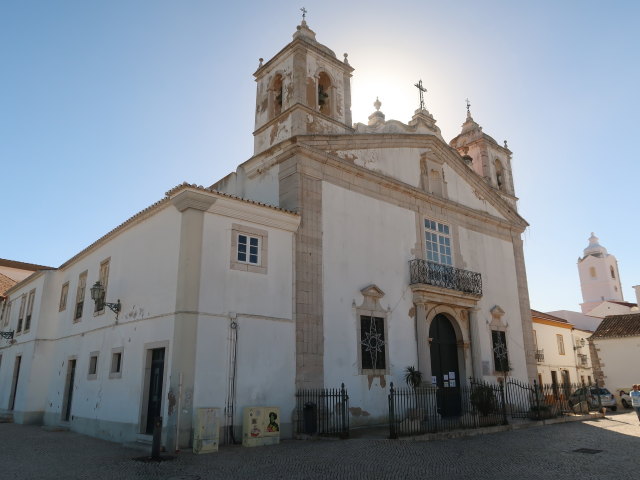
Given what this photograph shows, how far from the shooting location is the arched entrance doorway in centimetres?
1521

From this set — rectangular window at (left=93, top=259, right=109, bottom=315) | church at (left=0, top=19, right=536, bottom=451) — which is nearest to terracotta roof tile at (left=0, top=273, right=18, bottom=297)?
church at (left=0, top=19, right=536, bottom=451)

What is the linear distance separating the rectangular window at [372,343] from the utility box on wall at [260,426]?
3.28 metres

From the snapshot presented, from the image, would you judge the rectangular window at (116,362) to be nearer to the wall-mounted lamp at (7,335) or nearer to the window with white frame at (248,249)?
the window with white frame at (248,249)

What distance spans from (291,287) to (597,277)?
4935 centimetres

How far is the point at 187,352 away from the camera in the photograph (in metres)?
10.2

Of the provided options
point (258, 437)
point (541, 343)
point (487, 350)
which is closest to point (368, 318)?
point (258, 437)

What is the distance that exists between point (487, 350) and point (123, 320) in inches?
448

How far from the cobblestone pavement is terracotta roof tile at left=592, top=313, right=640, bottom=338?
15.2 meters

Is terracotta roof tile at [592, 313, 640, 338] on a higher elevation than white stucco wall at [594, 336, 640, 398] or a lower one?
higher

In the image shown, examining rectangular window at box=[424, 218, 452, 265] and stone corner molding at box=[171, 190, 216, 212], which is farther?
rectangular window at box=[424, 218, 452, 265]

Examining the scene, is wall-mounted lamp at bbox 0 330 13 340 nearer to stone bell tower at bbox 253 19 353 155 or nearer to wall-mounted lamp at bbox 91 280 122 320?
wall-mounted lamp at bbox 91 280 122 320

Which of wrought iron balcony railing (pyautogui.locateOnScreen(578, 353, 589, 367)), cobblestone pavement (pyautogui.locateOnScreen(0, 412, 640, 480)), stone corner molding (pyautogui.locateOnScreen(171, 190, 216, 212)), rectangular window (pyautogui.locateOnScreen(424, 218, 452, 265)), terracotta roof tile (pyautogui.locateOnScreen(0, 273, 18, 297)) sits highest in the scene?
terracotta roof tile (pyautogui.locateOnScreen(0, 273, 18, 297))

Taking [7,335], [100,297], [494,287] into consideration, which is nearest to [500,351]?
[494,287]

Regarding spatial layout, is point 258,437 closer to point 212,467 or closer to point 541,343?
point 212,467
